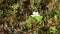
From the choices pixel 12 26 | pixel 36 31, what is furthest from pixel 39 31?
pixel 12 26

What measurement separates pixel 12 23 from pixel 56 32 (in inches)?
32.5

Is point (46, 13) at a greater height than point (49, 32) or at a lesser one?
greater

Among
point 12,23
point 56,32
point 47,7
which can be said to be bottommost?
point 56,32

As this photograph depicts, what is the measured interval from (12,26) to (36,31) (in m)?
0.46

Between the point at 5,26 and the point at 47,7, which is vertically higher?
the point at 47,7

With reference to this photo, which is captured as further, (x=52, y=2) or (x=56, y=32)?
(x=52, y=2)

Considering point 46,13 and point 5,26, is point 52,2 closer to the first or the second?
point 46,13

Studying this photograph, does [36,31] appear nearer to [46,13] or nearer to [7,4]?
[46,13]

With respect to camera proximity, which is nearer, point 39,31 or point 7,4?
point 39,31

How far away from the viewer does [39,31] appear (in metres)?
3.35

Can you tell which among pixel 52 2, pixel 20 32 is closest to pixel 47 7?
pixel 52 2

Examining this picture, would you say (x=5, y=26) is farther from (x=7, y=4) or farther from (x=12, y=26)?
(x=7, y=4)

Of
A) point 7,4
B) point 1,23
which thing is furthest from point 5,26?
point 7,4

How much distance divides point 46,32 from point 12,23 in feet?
2.15
